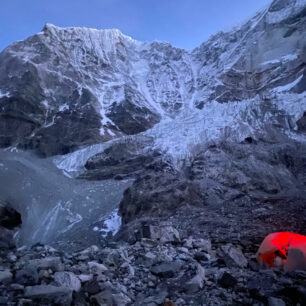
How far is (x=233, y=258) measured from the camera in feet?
23.3

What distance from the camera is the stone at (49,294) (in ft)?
14.8

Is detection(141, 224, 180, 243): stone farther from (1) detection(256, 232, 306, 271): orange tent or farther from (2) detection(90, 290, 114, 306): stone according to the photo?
(2) detection(90, 290, 114, 306): stone

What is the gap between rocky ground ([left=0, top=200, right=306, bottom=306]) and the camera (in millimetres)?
4844

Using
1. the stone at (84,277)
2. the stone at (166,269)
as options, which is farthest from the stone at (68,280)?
the stone at (166,269)

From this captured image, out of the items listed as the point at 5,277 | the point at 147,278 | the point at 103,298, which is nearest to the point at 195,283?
the point at 147,278

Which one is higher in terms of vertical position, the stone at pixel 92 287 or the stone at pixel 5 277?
the stone at pixel 5 277

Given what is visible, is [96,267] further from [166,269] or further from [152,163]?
[152,163]

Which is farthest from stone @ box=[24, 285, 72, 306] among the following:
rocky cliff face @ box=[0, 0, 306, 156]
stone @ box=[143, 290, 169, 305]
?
rocky cliff face @ box=[0, 0, 306, 156]

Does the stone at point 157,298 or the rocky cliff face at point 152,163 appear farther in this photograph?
the rocky cliff face at point 152,163

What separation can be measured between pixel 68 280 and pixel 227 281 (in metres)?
2.25

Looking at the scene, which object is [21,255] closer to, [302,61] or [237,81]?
[302,61]

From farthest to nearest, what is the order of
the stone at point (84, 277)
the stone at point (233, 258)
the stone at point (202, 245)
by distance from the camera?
the stone at point (202, 245) < the stone at point (233, 258) < the stone at point (84, 277)

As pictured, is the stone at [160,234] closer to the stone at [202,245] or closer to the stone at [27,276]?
the stone at [202,245]

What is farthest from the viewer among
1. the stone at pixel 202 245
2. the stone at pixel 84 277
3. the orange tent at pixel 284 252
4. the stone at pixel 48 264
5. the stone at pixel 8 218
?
the stone at pixel 8 218
